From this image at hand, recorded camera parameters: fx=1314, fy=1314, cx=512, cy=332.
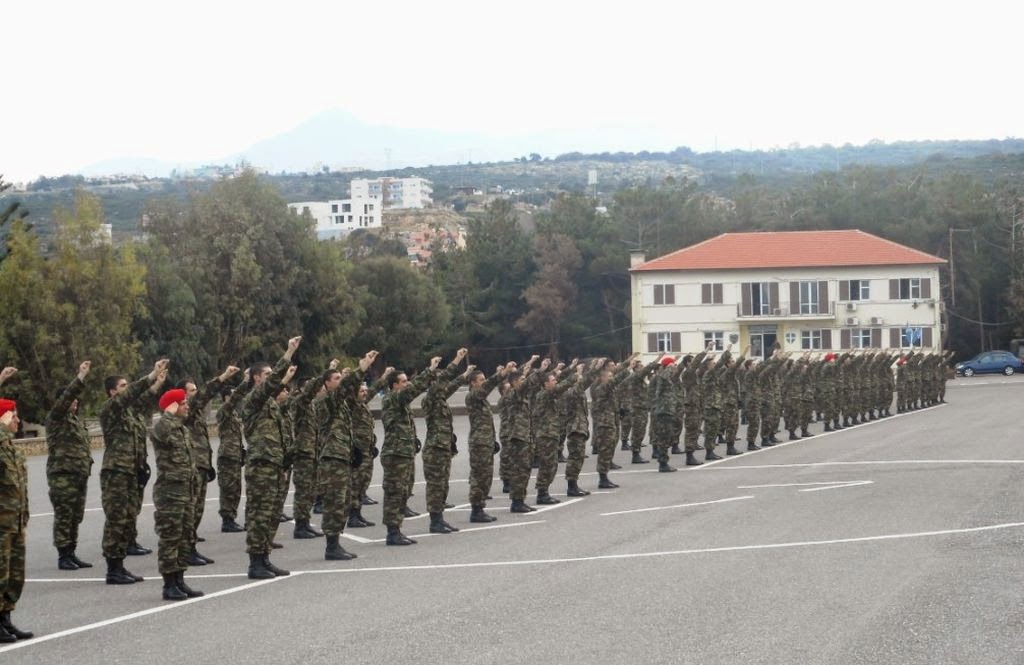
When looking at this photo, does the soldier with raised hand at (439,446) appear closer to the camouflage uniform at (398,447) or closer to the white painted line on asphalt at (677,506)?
the camouflage uniform at (398,447)

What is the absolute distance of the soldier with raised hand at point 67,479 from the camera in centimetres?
1354

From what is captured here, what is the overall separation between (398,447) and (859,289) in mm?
57215

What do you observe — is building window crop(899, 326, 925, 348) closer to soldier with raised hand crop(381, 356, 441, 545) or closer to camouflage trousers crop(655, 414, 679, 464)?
camouflage trousers crop(655, 414, 679, 464)

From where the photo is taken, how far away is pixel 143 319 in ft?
165

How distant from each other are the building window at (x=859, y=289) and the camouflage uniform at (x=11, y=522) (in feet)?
203

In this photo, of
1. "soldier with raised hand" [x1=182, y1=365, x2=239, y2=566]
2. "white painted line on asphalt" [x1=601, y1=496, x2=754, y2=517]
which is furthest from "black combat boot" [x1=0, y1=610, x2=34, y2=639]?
"white painted line on asphalt" [x1=601, y1=496, x2=754, y2=517]

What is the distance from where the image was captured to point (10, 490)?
10203 mm

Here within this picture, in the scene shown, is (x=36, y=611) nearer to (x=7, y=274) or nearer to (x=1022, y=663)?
(x=1022, y=663)

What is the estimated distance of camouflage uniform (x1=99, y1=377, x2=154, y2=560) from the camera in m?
12.4

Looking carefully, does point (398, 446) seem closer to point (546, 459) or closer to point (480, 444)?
point (480, 444)

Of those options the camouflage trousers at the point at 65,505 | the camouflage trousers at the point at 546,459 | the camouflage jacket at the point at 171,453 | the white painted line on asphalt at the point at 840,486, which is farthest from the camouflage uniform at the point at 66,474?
the white painted line on asphalt at the point at 840,486

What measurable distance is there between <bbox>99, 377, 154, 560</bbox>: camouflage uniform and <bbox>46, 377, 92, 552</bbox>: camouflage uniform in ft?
2.37

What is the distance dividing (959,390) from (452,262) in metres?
35.6

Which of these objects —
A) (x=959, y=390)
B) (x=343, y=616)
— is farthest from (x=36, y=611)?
(x=959, y=390)
